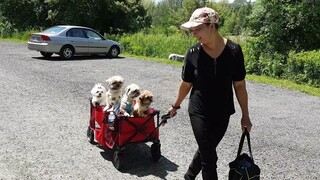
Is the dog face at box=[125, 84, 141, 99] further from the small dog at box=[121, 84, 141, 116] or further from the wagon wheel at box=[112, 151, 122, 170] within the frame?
the wagon wheel at box=[112, 151, 122, 170]

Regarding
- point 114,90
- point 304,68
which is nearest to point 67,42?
point 304,68

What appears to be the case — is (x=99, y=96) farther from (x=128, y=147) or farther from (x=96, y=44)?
(x=96, y=44)

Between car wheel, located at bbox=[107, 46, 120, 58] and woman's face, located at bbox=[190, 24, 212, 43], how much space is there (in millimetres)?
15348

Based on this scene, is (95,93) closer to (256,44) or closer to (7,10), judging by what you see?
(256,44)

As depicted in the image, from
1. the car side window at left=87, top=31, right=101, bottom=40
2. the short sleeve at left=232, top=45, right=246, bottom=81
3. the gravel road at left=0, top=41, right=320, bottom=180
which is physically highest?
the short sleeve at left=232, top=45, right=246, bottom=81

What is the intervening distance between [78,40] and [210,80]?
47.3 ft

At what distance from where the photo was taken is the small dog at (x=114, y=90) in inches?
202

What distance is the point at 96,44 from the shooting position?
58.1 ft

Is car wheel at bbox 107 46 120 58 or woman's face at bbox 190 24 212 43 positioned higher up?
woman's face at bbox 190 24 212 43

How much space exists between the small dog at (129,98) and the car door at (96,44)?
13002 mm

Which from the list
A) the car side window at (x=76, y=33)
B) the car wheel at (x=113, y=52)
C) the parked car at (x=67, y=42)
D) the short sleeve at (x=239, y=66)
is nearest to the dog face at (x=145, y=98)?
the short sleeve at (x=239, y=66)

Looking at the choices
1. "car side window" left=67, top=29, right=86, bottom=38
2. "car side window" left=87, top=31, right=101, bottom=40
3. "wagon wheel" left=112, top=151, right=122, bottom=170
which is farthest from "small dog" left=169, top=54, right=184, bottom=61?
"wagon wheel" left=112, top=151, right=122, bottom=170

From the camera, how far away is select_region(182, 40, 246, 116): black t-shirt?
341cm

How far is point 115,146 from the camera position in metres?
4.89
